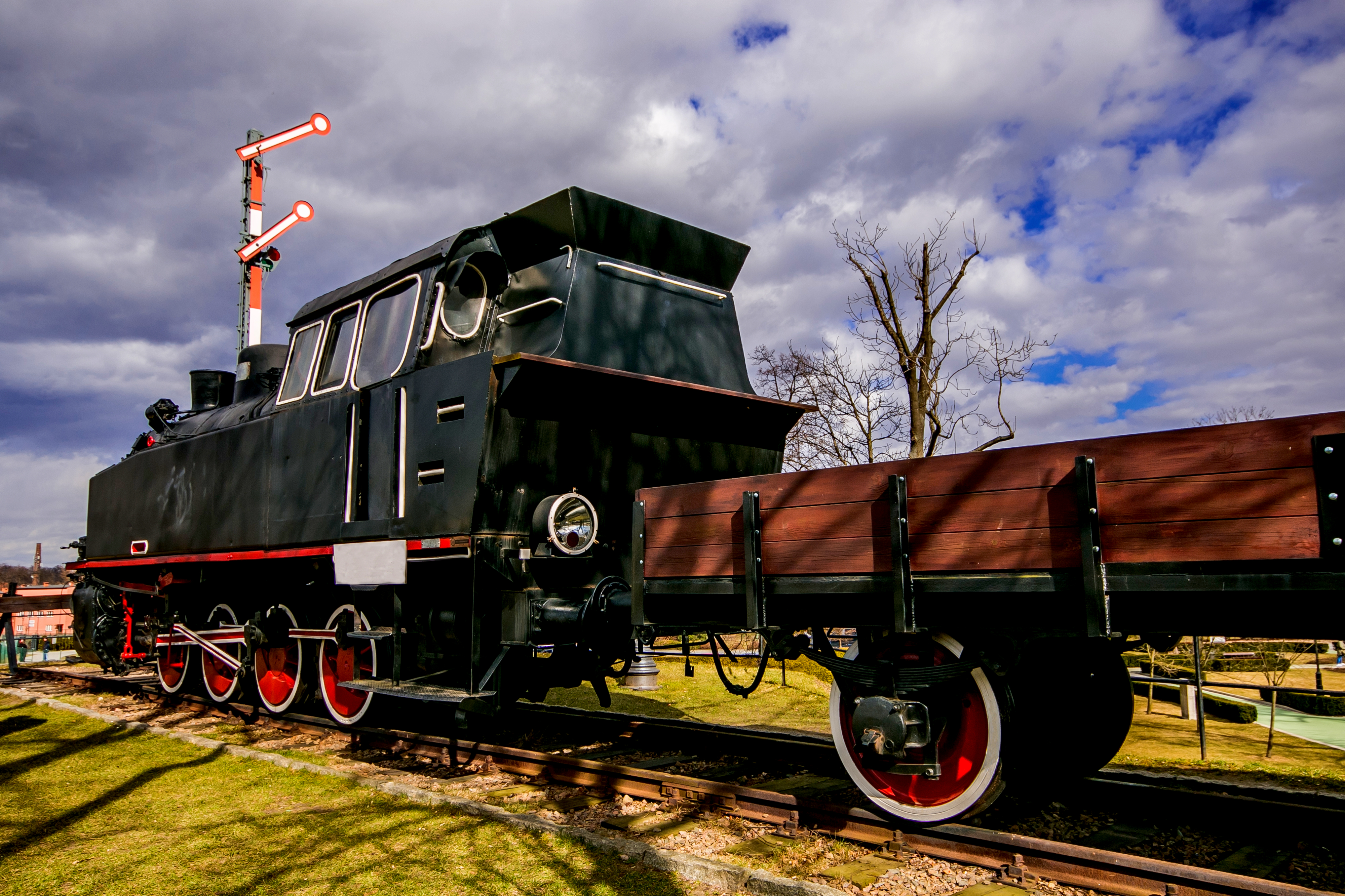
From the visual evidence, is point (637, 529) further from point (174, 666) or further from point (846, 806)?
point (174, 666)

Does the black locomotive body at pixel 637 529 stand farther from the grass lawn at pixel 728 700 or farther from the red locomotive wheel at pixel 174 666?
the grass lawn at pixel 728 700

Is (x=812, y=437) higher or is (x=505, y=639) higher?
(x=812, y=437)

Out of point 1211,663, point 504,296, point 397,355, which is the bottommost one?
point 1211,663

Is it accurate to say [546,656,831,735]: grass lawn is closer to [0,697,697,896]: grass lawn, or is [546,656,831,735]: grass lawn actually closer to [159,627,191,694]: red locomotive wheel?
[0,697,697,896]: grass lawn

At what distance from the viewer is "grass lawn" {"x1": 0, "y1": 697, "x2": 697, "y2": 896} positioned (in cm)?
401

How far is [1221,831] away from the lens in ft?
14.5

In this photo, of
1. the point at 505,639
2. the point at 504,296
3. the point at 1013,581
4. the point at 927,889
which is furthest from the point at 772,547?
the point at 504,296

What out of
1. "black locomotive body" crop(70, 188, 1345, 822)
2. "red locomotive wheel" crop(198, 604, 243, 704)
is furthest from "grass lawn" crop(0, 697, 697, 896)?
"red locomotive wheel" crop(198, 604, 243, 704)

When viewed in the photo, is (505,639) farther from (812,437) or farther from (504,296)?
(812,437)

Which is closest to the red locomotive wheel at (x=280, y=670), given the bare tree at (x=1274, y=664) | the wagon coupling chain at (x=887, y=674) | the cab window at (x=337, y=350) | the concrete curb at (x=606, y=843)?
the concrete curb at (x=606, y=843)

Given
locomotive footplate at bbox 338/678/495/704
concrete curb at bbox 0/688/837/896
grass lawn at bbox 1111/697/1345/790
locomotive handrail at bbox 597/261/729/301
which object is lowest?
grass lawn at bbox 1111/697/1345/790

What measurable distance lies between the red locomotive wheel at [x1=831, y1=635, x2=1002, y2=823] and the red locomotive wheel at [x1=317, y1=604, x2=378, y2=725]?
4.15m

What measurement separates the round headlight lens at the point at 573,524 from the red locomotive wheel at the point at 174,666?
618 centimetres

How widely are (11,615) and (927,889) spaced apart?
1457 cm
